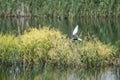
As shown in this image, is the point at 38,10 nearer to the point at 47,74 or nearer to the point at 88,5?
the point at 88,5

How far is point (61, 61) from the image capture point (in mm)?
23078

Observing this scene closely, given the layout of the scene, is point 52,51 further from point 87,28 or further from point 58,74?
point 87,28

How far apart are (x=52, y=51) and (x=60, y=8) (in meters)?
44.9

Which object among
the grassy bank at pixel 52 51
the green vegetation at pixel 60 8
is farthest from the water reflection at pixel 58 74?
the green vegetation at pixel 60 8

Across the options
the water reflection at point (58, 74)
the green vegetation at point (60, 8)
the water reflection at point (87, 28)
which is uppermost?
the green vegetation at point (60, 8)

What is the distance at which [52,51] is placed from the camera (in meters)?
23.2

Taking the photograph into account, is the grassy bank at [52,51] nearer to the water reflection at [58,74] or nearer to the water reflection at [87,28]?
the water reflection at [58,74]

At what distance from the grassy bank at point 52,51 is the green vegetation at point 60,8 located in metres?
40.2

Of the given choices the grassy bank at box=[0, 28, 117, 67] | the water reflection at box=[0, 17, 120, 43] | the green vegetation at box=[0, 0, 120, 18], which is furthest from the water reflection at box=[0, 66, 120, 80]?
the green vegetation at box=[0, 0, 120, 18]

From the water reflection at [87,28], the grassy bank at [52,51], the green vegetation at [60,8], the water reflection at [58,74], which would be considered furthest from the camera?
the green vegetation at [60,8]

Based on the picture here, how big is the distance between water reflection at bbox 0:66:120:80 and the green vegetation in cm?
4146

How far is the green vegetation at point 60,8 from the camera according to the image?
2539 inches

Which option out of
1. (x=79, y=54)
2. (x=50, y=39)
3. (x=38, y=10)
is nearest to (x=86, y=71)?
(x=79, y=54)

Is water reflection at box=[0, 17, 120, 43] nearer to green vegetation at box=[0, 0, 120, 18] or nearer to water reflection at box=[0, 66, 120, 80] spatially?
green vegetation at box=[0, 0, 120, 18]
